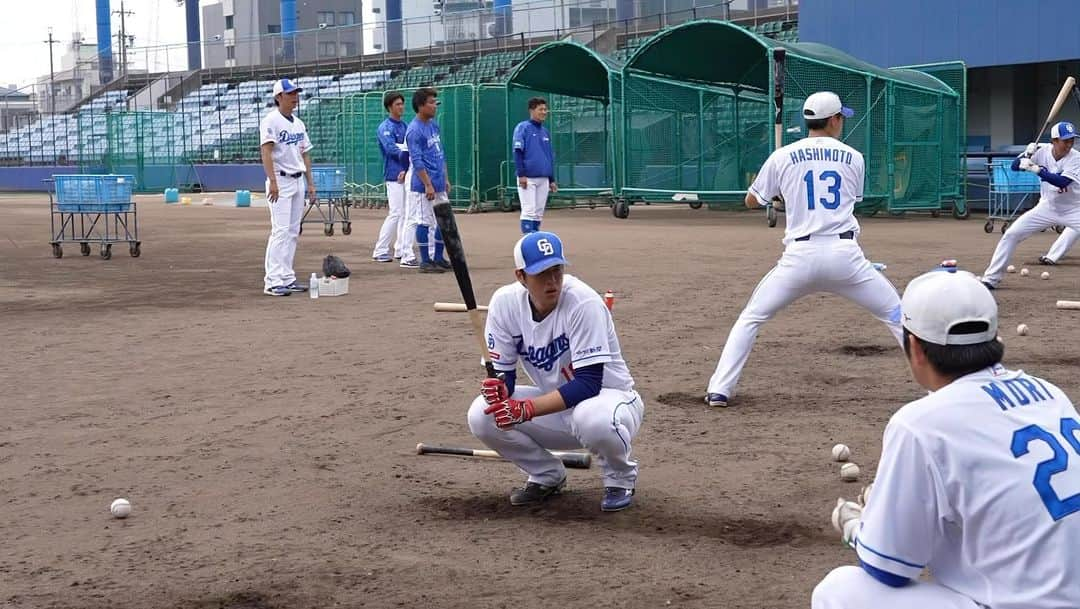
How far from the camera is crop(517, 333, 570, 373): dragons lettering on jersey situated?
538 centimetres

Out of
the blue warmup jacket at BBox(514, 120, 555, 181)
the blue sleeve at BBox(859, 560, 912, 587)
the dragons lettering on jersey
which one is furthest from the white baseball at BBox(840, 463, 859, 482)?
the blue warmup jacket at BBox(514, 120, 555, 181)

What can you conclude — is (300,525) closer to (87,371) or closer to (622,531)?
(622,531)

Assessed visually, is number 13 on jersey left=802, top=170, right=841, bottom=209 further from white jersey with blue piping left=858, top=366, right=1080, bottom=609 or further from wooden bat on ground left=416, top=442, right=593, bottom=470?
white jersey with blue piping left=858, top=366, right=1080, bottom=609

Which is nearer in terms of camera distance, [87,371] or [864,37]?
[87,371]

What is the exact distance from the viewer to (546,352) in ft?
17.8

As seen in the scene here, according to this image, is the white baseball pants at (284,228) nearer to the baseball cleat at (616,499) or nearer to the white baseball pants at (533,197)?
the white baseball pants at (533,197)

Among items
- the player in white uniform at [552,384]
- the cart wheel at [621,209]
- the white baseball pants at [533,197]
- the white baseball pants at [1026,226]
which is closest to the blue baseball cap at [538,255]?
the player in white uniform at [552,384]

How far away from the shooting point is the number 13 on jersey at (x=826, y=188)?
25.0 feet

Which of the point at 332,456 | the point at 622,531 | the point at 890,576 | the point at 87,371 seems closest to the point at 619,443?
the point at 622,531

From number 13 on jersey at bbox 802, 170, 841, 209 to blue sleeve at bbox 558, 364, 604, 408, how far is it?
289 centimetres

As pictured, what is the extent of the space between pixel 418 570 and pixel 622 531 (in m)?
→ 0.94

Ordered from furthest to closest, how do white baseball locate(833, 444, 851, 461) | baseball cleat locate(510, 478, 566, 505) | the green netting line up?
the green netting < white baseball locate(833, 444, 851, 461) < baseball cleat locate(510, 478, 566, 505)

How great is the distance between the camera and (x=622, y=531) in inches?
206

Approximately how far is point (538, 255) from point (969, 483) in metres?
2.57
